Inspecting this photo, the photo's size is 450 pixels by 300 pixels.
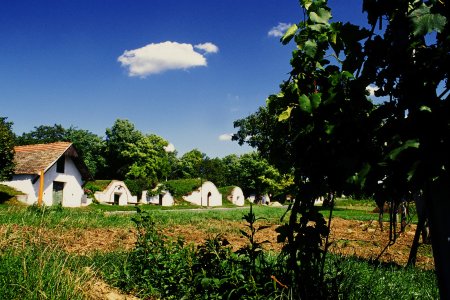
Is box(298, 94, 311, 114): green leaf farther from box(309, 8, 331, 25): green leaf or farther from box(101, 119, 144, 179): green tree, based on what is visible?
box(101, 119, 144, 179): green tree

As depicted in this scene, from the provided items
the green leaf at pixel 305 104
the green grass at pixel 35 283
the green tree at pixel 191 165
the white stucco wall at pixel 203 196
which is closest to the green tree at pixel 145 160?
the white stucco wall at pixel 203 196

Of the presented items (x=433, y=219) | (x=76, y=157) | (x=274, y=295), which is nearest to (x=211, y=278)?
(x=274, y=295)

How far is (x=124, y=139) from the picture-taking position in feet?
193

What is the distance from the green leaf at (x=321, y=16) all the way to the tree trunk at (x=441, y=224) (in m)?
1.50

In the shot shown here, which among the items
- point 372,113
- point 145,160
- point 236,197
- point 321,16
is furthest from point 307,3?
point 236,197

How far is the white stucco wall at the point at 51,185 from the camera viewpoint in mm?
29562

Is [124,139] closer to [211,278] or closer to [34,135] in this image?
[34,135]

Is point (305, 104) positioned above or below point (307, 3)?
below

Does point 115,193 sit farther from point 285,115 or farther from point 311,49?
point 311,49

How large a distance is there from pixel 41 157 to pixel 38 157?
41 cm

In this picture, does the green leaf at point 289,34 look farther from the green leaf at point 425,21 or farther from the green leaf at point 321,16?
the green leaf at point 425,21

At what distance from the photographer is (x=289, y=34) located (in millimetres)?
2961

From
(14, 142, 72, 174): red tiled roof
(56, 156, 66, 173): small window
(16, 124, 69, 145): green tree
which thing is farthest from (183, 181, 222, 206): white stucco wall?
(16, 124, 69, 145): green tree

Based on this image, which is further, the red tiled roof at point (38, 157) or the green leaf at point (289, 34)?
the red tiled roof at point (38, 157)
